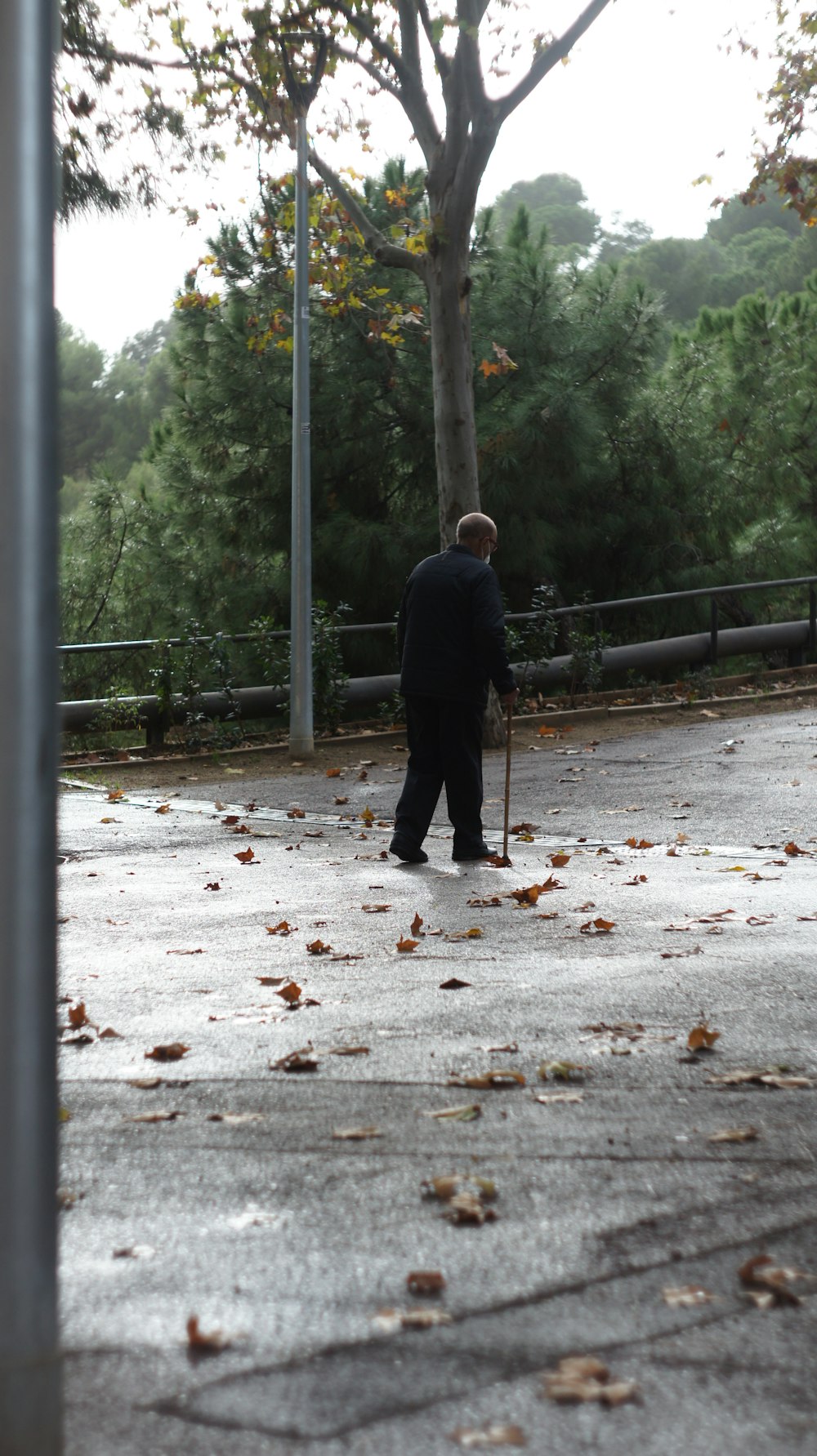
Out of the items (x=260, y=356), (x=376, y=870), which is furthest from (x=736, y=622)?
(x=376, y=870)

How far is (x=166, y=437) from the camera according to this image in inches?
A: 967

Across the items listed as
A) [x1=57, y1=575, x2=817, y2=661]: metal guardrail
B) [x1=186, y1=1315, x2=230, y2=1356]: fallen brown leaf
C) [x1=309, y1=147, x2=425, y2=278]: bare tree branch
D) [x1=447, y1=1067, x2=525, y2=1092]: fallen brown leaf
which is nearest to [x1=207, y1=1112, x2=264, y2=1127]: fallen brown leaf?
[x1=447, y1=1067, x2=525, y2=1092]: fallen brown leaf

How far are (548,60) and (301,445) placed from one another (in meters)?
4.12

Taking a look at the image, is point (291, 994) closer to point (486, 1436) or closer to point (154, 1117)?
point (154, 1117)

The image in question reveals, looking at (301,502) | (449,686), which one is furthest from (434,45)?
(449,686)

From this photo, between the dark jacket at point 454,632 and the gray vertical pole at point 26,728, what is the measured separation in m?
6.53

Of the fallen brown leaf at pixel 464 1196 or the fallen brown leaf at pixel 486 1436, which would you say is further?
the fallen brown leaf at pixel 464 1196

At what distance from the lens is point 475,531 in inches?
352

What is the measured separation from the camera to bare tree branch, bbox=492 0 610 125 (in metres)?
13.3

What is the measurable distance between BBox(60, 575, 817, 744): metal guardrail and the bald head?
6.30m

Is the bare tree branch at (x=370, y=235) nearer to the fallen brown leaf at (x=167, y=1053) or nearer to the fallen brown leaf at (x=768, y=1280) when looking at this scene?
the fallen brown leaf at (x=167, y=1053)

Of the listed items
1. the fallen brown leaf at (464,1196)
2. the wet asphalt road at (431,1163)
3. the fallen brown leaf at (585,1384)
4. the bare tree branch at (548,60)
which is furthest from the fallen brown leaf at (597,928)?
the bare tree branch at (548,60)

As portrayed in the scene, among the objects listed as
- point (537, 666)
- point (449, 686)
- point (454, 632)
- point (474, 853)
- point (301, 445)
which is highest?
point (301, 445)

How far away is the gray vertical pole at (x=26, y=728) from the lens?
6.52 ft
